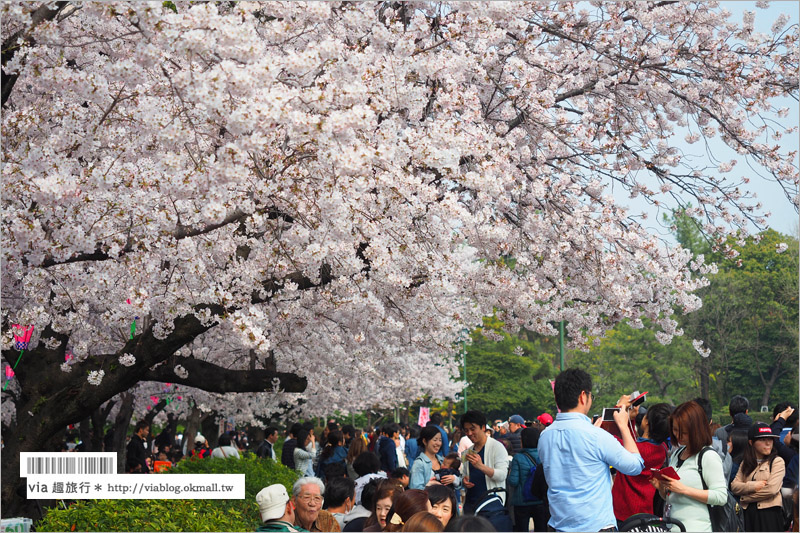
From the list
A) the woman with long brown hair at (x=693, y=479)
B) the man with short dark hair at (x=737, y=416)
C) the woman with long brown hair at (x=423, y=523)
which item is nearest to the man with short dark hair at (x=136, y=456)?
the man with short dark hair at (x=737, y=416)

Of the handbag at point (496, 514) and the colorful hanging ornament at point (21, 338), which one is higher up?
the colorful hanging ornament at point (21, 338)

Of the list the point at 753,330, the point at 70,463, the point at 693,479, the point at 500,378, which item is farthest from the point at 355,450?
the point at 500,378

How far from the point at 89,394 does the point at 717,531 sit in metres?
6.84

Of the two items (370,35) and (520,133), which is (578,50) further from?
(370,35)

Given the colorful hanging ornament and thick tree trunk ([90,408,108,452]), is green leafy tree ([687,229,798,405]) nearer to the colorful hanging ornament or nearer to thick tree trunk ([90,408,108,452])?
thick tree trunk ([90,408,108,452])

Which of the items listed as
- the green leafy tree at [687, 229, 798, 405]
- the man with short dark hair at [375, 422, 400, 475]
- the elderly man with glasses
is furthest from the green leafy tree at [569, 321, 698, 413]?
the elderly man with glasses

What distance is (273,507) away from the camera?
5871 millimetres

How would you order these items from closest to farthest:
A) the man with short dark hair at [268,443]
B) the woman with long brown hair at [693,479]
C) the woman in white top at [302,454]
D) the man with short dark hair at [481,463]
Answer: the woman with long brown hair at [693,479] < the man with short dark hair at [481,463] < the woman in white top at [302,454] < the man with short dark hair at [268,443]

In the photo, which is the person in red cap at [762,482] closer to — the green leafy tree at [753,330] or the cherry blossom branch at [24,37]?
the cherry blossom branch at [24,37]

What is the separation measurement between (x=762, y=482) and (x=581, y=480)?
3.21m

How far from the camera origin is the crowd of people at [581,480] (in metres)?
4.95

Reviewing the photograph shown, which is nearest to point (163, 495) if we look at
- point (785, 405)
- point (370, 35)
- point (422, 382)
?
point (370, 35)

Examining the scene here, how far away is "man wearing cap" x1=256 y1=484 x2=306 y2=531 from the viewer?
230 inches

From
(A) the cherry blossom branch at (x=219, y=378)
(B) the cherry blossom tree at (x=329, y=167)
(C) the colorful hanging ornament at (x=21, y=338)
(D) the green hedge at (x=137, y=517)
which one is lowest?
(D) the green hedge at (x=137, y=517)
